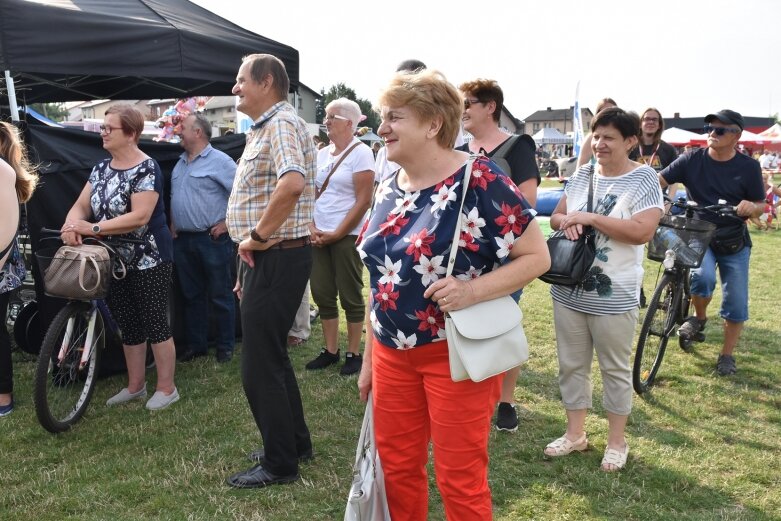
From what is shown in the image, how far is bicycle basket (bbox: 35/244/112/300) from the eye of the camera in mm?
3584

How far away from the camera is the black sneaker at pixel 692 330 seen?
5.11m

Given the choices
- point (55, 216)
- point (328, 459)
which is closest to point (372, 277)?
point (328, 459)

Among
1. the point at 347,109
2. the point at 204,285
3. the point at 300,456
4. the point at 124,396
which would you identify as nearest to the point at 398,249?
the point at 300,456

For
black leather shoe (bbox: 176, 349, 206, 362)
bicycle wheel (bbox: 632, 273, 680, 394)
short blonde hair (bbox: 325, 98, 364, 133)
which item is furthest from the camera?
black leather shoe (bbox: 176, 349, 206, 362)

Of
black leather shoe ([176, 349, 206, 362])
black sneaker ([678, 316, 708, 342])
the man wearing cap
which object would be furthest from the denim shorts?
black leather shoe ([176, 349, 206, 362])

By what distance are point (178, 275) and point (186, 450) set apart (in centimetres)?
193

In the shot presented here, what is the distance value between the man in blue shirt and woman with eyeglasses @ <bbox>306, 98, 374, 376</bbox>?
801 mm

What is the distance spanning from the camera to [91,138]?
455cm

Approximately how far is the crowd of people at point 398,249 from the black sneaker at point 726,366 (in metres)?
0.01

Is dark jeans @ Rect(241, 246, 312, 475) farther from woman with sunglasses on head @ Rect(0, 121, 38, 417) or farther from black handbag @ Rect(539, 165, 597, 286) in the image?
black handbag @ Rect(539, 165, 597, 286)

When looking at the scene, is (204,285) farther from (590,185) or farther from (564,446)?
(590,185)

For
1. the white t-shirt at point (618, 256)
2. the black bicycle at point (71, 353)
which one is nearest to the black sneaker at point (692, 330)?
the white t-shirt at point (618, 256)

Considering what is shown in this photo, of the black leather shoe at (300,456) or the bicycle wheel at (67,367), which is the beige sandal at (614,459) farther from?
the bicycle wheel at (67,367)

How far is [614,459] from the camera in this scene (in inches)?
131
